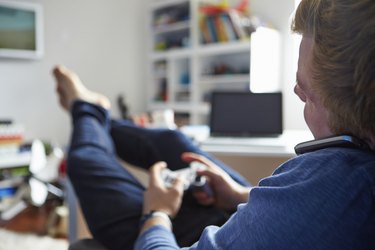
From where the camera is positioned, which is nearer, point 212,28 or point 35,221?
point 35,221

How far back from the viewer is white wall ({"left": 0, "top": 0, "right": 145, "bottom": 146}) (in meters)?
2.69

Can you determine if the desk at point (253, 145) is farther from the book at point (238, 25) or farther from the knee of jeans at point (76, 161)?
the book at point (238, 25)

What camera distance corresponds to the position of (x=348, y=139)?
332mm

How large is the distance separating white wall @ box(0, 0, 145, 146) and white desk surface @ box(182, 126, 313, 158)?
2.11 meters

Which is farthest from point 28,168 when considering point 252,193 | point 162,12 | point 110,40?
point 252,193

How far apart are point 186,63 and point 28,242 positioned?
201cm

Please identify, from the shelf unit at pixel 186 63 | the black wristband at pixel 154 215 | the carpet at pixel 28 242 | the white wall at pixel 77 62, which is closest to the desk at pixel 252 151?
the black wristband at pixel 154 215

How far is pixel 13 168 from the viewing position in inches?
91.8

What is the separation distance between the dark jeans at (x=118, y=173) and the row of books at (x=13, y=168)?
4.61ft

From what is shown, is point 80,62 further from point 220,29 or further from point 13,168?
point 220,29

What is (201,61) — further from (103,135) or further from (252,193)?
(252,193)

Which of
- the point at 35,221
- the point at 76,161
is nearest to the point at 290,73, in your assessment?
the point at 76,161

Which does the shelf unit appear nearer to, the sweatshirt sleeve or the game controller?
the game controller

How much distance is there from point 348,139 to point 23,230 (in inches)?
79.4
